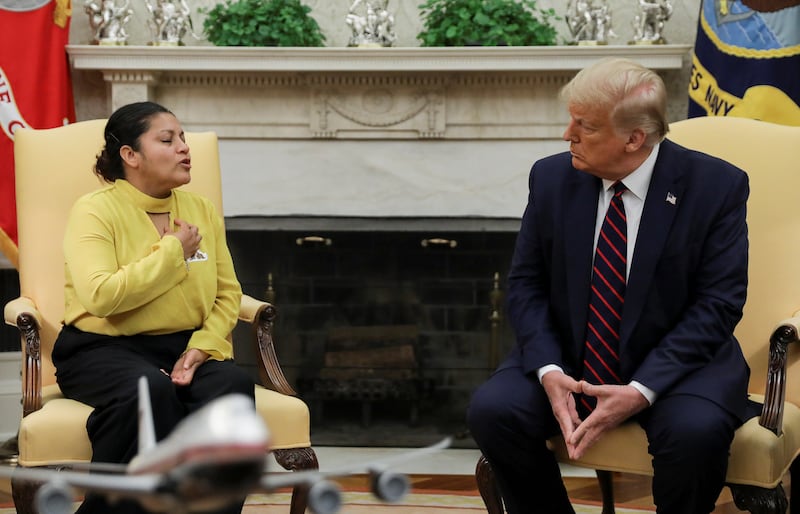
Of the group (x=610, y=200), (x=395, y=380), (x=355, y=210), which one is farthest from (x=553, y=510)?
(x=355, y=210)

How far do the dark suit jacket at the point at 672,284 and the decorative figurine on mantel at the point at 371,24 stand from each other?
1.91 m

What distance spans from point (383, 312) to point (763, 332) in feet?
6.21

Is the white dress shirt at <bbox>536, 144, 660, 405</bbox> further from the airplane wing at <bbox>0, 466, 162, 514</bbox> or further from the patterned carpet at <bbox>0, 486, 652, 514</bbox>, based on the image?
the airplane wing at <bbox>0, 466, 162, 514</bbox>

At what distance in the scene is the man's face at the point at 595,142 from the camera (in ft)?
6.70

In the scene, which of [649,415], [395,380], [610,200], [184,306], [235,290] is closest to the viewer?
[649,415]

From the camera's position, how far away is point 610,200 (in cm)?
214

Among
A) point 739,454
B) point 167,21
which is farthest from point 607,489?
point 167,21

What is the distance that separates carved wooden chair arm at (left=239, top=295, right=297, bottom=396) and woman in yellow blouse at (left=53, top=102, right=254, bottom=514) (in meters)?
0.10

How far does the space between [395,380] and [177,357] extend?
175 centimetres

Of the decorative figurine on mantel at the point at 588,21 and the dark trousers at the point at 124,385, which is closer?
the dark trousers at the point at 124,385

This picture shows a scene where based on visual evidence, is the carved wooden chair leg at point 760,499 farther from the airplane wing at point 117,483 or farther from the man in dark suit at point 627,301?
the airplane wing at point 117,483

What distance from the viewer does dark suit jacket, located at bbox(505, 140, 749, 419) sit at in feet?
6.57

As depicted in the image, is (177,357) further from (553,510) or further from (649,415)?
(649,415)

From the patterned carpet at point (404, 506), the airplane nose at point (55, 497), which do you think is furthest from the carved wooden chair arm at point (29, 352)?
the airplane nose at point (55, 497)
